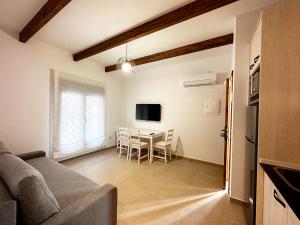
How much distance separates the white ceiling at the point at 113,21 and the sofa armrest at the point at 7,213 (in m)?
2.22

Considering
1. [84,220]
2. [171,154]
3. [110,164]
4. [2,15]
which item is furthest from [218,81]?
[2,15]

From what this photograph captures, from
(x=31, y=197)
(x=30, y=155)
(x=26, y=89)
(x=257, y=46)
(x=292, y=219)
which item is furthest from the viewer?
(x=26, y=89)

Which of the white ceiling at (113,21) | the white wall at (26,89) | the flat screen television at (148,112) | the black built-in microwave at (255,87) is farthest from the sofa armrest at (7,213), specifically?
the flat screen television at (148,112)

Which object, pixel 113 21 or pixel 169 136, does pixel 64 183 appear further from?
pixel 169 136

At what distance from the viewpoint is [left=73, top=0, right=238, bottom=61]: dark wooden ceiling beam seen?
1.87 metres

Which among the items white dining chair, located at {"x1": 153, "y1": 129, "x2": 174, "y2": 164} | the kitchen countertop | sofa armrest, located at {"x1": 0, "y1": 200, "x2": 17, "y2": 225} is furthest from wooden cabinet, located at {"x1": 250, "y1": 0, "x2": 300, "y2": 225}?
white dining chair, located at {"x1": 153, "y1": 129, "x2": 174, "y2": 164}

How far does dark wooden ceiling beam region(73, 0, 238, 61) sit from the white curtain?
1340 mm

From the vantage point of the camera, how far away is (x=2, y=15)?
→ 2244mm

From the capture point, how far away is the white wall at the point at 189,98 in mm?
3582

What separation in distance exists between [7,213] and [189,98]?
12.3 ft

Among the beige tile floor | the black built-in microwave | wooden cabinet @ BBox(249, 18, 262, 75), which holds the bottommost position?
the beige tile floor

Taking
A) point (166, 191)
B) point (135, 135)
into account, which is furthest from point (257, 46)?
point (135, 135)

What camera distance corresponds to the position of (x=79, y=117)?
3.97 m

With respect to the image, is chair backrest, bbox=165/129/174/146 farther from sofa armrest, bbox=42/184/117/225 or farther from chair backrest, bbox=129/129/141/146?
sofa armrest, bbox=42/184/117/225
